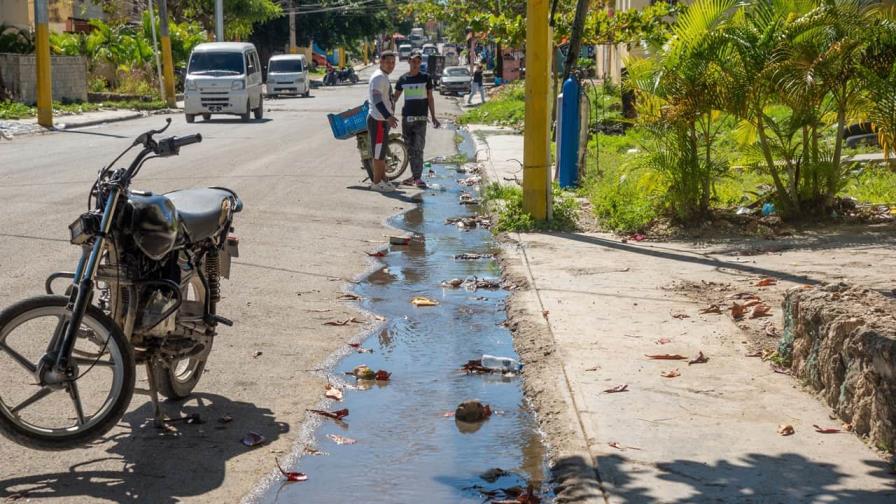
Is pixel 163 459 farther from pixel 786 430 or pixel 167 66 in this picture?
pixel 167 66

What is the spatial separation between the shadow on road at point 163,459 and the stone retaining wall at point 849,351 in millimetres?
2680

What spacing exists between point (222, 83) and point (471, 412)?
28.0 meters

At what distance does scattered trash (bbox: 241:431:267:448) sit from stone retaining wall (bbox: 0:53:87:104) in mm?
34648

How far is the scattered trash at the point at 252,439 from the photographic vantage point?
5570 mm

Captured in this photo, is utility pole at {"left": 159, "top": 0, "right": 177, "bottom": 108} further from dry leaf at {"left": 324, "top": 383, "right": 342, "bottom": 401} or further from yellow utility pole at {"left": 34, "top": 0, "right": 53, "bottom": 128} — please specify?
dry leaf at {"left": 324, "top": 383, "right": 342, "bottom": 401}

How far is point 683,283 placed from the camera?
9.16 metres

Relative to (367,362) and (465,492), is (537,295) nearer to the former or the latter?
(367,362)

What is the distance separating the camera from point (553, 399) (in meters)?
6.27

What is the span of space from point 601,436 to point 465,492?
2.62 feet

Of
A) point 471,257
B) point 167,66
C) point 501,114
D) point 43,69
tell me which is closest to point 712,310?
point 471,257

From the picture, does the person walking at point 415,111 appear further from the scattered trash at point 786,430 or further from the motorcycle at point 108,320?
the scattered trash at point 786,430

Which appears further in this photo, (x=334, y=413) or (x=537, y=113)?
(x=537, y=113)

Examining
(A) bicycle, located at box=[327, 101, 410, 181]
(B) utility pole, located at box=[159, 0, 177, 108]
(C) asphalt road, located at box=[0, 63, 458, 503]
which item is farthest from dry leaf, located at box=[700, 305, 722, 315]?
(B) utility pole, located at box=[159, 0, 177, 108]

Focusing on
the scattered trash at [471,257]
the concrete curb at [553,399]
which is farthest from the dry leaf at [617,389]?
the scattered trash at [471,257]
